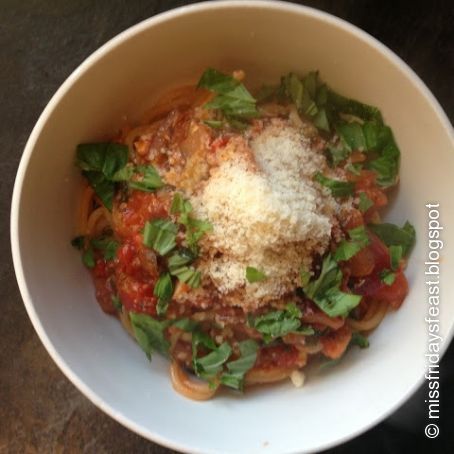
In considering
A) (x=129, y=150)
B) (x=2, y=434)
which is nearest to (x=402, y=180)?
(x=129, y=150)

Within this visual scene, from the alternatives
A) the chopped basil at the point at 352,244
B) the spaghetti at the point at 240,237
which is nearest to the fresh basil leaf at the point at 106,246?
the spaghetti at the point at 240,237

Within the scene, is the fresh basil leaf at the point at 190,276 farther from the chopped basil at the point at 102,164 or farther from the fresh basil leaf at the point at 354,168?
the fresh basil leaf at the point at 354,168

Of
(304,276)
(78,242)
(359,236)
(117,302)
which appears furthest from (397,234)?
(78,242)

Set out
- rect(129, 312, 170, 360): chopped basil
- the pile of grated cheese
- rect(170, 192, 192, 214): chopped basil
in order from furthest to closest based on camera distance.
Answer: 1. rect(129, 312, 170, 360): chopped basil
2. rect(170, 192, 192, 214): chopped basil
3. the pile of grated cheese

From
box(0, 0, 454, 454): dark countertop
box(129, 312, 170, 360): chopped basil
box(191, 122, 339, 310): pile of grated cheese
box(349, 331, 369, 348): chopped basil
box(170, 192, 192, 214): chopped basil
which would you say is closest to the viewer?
box(191, 122, 339, 310): pile of grated cheese

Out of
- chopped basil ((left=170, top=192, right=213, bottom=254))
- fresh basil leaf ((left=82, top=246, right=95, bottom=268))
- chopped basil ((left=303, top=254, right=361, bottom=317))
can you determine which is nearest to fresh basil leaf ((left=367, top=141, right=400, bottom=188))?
chopped basil ((left=303, top=254, right=361, bottom=317))

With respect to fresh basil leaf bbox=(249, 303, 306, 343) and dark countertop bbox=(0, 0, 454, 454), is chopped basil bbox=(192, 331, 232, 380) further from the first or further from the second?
dark countertop bbox=(0, 0, 454, 454)
